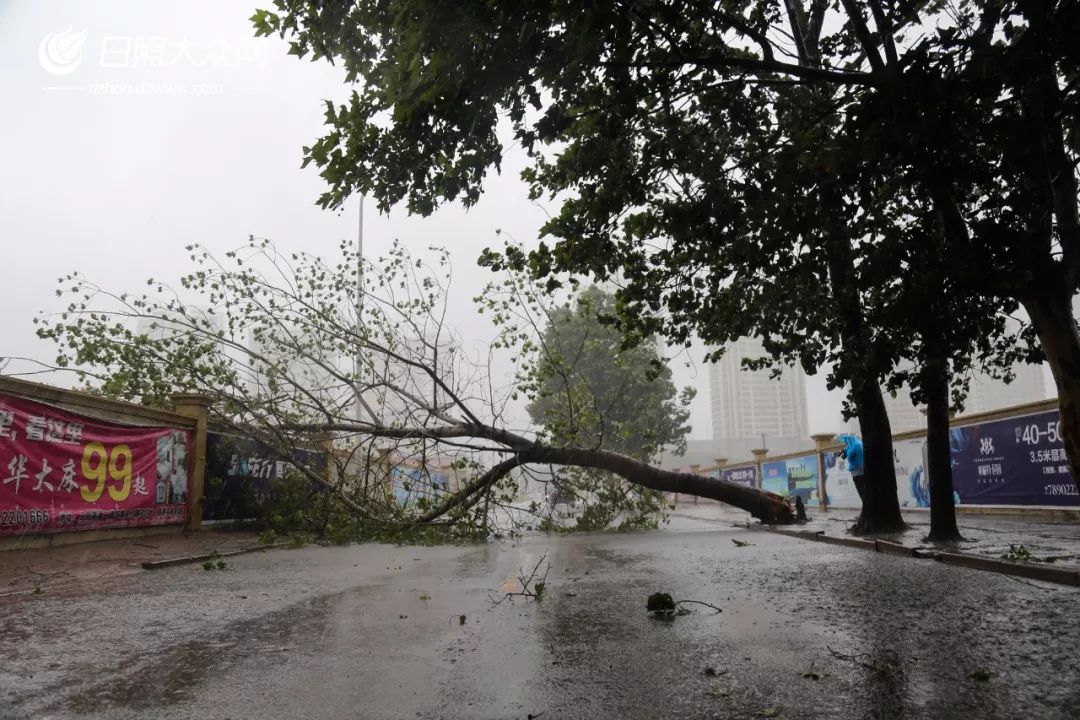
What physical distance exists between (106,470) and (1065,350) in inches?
488

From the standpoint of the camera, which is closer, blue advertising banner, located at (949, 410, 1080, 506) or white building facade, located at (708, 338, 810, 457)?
blue advertising banner, located at (949, 410, 1080, 506)

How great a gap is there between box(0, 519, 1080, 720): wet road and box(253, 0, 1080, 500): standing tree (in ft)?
6.66

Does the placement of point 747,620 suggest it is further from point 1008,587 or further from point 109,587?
point 109,587

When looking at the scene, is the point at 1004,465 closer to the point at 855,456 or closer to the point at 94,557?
the point at 855,456

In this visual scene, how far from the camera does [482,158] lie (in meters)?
5.96

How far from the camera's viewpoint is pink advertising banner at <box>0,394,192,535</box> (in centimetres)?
947

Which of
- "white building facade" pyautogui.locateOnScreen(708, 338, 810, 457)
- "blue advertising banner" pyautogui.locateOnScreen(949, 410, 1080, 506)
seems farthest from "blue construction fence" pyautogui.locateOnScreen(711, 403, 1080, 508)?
"white building facade" pyautogui.locateOnScreen(708, 338, 810, 457)

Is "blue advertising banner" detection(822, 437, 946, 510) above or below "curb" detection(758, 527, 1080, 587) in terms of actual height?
above

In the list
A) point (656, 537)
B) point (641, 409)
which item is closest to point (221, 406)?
point (656, 537)

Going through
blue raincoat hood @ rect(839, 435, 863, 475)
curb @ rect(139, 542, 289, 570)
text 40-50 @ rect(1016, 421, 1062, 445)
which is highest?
text 40-50 @ rect(1016, 421, 1062, 445)

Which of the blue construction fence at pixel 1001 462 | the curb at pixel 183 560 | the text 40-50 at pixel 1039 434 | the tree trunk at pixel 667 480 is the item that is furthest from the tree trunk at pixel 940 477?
the curb at pixel 183 560

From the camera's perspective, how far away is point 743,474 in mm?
31828

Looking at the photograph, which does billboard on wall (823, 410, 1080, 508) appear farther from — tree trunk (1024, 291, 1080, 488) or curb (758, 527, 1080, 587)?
tree trunk (1024, 291, 1080, 488)

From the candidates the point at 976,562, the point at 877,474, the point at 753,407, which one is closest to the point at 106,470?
the point at 976,562
